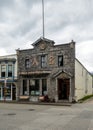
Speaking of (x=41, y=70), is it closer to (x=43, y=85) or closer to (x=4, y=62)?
(x=43, y=85)

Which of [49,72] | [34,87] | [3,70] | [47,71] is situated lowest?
[34,87]

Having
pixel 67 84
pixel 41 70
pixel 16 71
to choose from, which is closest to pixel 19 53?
pixel 16 71

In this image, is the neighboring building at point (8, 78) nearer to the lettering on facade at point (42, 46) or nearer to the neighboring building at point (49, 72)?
the neighboring building at point (49, 72)

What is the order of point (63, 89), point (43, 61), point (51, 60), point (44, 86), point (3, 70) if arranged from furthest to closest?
point (3, 70)
point (43, 61)
point (44, 86)
point (51, 60)
point (63, 89)

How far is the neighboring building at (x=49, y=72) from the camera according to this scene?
90.7 feet

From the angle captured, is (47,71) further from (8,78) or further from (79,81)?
(8,78)

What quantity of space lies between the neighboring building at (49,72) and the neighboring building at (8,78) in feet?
3.03

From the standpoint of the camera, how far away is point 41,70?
97.1 feet

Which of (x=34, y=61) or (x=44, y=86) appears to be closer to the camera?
(x=44, y=86)

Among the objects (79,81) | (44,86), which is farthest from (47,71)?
(79,81)

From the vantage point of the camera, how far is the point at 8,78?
3219 centimetres

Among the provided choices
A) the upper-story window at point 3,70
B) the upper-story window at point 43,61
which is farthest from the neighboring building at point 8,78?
the upper-story window at point 43,61

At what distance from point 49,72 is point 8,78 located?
6977 millimetres

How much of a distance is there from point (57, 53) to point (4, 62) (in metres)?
8.80
